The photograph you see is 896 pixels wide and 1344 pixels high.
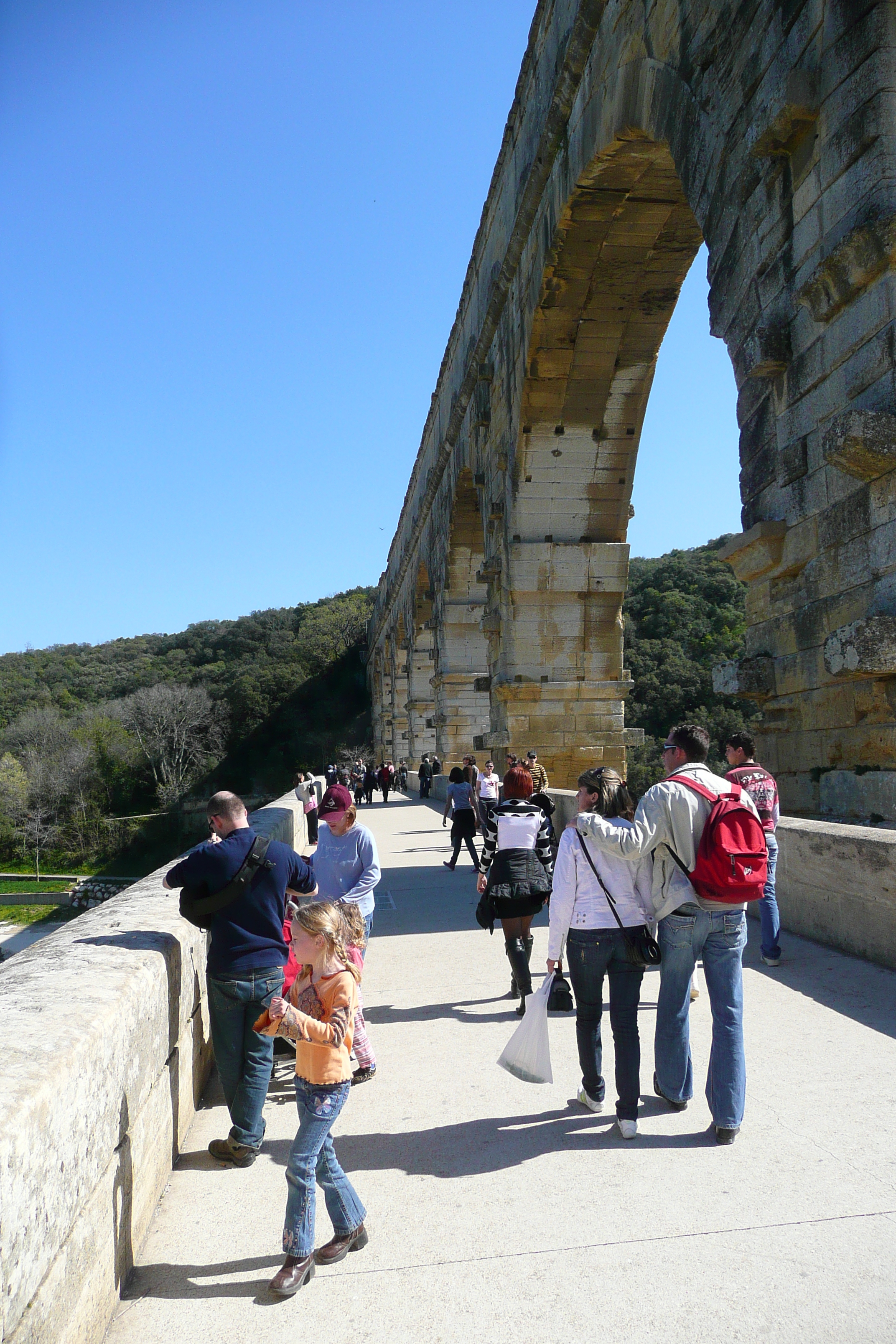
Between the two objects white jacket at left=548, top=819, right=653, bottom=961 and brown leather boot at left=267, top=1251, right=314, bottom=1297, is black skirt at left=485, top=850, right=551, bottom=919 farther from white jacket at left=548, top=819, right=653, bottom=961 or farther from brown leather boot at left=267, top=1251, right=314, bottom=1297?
brown leather boot at left=267, top=1251, right=314, bottom=1297

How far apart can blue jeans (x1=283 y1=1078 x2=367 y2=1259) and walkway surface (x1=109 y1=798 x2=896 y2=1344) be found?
0.33ft

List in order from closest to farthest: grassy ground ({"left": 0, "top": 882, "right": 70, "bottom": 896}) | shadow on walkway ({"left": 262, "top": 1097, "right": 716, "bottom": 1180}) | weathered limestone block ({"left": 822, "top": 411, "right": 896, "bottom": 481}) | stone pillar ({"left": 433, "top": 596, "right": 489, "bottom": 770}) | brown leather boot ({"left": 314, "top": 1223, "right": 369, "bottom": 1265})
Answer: brown leather boot ({"left": 314, "top": 1223, "right": 369, "bottom": 1265}) → shadow on walkway ({"left": 262, "top": 1097, "right": 716, "bottom": 1180}) → weathered limestone block ({"left": 822, "top": 411, "right": 896, "bottom": 481}) → stone pillar ({"left": 433, "top": 596, "right": 489, "bottom": 770}) → grassy ground ({"left": 0, "top": 882, "right": 70, "bottom": 896})

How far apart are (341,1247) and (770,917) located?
10.0 feet

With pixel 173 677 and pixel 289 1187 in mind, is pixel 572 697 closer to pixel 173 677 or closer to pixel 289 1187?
pixel 289 1187

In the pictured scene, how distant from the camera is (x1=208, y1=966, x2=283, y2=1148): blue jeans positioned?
313 cm

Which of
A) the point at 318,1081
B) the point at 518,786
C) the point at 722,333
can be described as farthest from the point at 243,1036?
the point at 722,333

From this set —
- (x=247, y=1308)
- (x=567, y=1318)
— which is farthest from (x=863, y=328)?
(x=247, y=1308)

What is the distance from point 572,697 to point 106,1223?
10.6m

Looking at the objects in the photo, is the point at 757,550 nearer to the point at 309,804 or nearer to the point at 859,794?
the point at 859,794

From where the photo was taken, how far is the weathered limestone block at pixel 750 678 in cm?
572

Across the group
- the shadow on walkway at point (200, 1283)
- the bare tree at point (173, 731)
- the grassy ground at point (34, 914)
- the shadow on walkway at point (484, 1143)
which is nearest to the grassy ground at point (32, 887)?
the grassy ground at point (34, 914)

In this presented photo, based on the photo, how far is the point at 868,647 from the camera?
432 cm

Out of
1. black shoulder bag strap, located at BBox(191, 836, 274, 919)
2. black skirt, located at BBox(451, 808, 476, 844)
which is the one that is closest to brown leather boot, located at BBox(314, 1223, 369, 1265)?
black shoulder bag strap, located at BBox(191, 836, 274, 919)

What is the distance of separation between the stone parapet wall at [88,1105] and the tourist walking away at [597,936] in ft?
4.43
